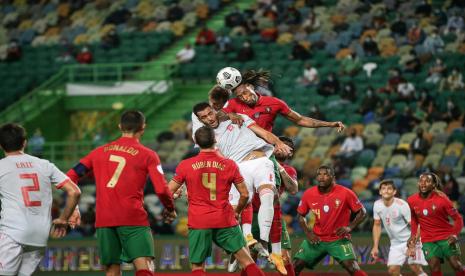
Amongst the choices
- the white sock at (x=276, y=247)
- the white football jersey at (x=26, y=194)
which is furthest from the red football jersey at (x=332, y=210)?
the white football jersey at (x=26, y=194)

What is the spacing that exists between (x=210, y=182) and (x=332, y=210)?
143 inches

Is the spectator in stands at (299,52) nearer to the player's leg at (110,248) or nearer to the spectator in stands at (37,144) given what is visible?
the spectator in stands at (37,144)

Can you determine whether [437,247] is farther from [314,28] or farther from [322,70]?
[314,28]

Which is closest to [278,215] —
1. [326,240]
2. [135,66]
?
[326,240]

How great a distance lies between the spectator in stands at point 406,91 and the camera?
24.0 m

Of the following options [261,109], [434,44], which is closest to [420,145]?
[434,44]

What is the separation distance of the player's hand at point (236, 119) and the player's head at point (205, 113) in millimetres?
355

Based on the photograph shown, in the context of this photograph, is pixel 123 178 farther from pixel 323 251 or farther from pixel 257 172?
pixel 323 251

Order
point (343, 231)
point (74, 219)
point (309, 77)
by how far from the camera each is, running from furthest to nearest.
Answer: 1. point (309, 77)
2. point (343, 231)
3. point (74, 219)

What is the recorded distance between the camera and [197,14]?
30.9 metres

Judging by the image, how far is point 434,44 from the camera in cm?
2548

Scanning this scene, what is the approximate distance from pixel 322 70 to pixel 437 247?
12010mm

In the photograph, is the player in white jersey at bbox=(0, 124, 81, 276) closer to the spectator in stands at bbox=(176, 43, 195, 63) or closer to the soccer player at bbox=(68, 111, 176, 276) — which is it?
the soccer player at bbox=(68, 111, 176, 276)

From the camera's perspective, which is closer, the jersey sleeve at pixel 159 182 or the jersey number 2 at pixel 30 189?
the jersey number 2 at pixel 30 189
